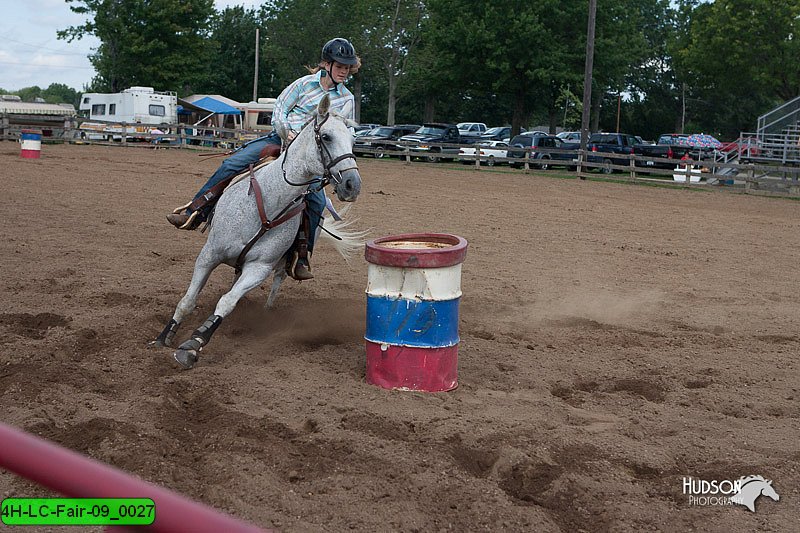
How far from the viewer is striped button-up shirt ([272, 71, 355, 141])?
680 centimetres

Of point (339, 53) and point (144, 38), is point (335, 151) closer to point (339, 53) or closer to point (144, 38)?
point (339, 53)

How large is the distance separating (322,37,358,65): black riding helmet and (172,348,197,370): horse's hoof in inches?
101

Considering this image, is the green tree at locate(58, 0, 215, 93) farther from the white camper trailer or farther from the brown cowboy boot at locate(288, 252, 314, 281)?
the brown cowboy boot at locate(288, 252, 314, 281)

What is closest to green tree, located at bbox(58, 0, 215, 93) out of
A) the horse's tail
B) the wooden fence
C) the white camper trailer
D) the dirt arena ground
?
the white camper trailer

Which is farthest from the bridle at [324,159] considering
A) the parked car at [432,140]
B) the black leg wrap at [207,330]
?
the parked car at [432,140]

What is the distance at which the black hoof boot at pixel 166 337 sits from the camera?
6.56 metres

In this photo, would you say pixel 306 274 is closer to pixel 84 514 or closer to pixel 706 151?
pixel 84 514

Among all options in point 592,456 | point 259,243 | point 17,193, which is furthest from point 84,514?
point 17,193

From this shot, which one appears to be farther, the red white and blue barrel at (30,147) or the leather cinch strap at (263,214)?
the red white and blue barrel at (30,147)

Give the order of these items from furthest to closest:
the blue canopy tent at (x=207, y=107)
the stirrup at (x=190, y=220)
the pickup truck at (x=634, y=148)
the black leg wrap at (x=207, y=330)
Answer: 1. the blue canopy tent at (x=207, y=107)
2. the pickup truck at (x=634, y=148)
3. the stirrup at (x=190, y=220)
4. the black leg wrap at (x=207, y=330)

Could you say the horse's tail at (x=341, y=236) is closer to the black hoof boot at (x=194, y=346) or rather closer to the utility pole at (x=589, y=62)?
the black hoof boot at (x=194, y=346)

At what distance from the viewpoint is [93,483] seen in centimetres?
139

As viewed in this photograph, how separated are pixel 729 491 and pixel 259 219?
152 inches

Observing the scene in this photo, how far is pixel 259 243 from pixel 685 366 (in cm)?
362
